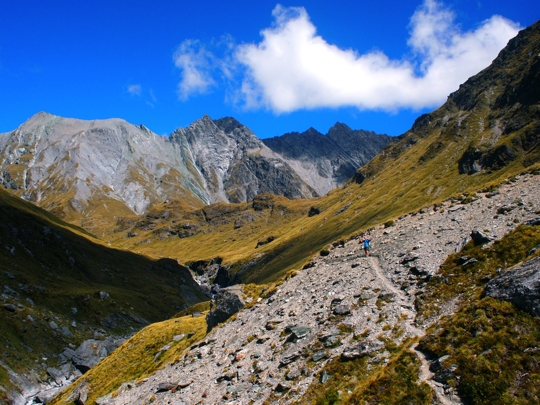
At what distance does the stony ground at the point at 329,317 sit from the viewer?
25062 millimetres

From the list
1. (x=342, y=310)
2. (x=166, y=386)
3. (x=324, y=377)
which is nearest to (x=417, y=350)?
(x=324, y=377)

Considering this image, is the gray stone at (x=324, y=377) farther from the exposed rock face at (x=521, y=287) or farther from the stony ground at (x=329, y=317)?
the exposed rock face at (x=521, y=287)

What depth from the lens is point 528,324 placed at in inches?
723

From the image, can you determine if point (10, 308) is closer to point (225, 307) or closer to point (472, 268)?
point (225, 307)

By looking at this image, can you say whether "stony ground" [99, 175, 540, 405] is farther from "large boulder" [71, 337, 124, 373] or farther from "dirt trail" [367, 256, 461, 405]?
"large boulder" [71, 337, 124, 373]

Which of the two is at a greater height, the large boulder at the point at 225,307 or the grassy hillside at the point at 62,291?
the grassy hillside at the point at 62,291

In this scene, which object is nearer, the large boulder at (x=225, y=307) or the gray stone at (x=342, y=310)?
the gray stone at (x=342, y=310)

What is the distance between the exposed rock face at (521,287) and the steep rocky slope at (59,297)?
75.3 metres

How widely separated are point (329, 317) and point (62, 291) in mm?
108165

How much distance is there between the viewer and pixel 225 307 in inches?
1774

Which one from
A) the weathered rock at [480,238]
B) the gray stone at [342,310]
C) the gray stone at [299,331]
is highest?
the weathered rock at [480,238]

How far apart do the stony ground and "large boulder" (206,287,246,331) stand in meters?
2.66

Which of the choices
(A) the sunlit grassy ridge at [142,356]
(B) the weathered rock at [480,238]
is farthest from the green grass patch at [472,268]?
(A) the sunlit grassy ridge at [142,356]

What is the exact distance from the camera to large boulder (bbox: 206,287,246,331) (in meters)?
44.5
